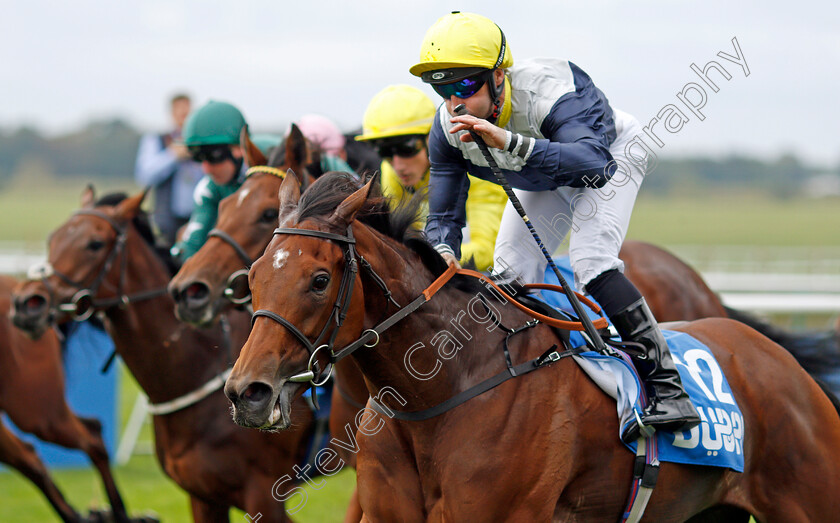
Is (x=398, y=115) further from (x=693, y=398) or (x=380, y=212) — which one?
(x=693, y=398)

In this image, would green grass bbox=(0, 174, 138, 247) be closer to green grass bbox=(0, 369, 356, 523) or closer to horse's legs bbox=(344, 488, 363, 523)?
green grass bbox=(0, 369, 356, 523)

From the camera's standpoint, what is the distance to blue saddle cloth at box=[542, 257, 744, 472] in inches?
119

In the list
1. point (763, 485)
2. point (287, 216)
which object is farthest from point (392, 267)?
point (763, 485)

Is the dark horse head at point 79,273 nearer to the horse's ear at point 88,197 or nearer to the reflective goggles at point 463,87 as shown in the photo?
the horse's ear at point 88,197

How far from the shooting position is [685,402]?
309cm

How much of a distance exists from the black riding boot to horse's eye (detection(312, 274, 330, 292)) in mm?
1161

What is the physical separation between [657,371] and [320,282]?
1.35m

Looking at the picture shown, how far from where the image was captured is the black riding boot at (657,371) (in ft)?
9.99

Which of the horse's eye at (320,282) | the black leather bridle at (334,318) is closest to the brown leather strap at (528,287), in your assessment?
the black leather bridle at (334,318)

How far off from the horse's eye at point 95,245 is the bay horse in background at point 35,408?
46.0 inches

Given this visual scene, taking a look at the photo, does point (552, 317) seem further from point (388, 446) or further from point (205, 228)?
point (205, 228)

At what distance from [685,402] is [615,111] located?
1.14 meters

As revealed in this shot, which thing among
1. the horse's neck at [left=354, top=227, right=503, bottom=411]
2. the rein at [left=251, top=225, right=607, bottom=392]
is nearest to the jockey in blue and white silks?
the horse's neck at [left=354, top=227, right=503, bottom=411]

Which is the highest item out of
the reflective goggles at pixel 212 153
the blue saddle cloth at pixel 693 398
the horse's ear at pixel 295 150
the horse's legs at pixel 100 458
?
the horse's ear at pixel 295 150
